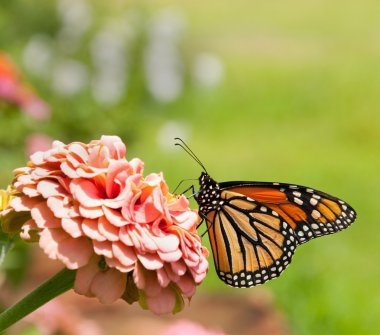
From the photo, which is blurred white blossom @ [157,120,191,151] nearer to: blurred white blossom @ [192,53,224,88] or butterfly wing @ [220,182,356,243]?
blurred white blossom @ [192,53,224,88]

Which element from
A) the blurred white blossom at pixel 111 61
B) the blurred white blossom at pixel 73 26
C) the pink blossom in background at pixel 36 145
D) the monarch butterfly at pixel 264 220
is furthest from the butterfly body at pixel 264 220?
the blurred white blossom at pixel 73 26

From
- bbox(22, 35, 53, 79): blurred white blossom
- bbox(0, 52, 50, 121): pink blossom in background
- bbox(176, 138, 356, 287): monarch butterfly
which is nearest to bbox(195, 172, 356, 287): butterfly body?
bbox(176, 138, 356, 287): monarch butterfly

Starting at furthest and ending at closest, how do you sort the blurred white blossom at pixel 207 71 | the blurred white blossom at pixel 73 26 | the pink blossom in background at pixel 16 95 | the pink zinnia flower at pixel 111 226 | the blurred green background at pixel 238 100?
the blurred white blossom at pixel 207 71 < the blurred white blossom at pixel 73 26 < the blurred green background at pixel 238 100 < the pink blossom in background at pixel 16 95 < the pink zinnia flower at pixel 111 226

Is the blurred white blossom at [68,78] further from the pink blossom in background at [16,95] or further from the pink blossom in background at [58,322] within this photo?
the pink blossom in background at [58,322]

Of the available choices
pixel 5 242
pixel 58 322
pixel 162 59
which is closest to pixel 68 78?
pixel 162 59

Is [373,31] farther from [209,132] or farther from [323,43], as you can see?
[209,132]

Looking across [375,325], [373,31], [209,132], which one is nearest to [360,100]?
[209,132]
